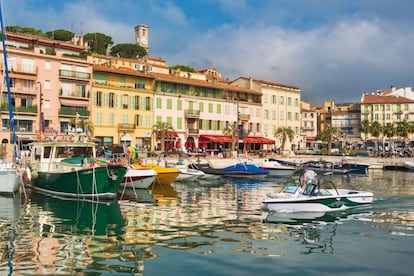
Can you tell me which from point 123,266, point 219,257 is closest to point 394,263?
point 219,257

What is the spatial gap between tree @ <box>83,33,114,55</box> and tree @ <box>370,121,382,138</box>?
200 feet

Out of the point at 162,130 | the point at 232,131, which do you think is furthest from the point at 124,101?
the point at 232,131

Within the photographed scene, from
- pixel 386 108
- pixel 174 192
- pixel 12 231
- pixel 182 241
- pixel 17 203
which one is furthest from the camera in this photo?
pixel 386 108

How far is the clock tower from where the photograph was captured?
12000 cm

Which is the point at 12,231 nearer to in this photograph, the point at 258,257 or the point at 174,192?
the point at 258,257

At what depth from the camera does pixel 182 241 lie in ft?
45.9

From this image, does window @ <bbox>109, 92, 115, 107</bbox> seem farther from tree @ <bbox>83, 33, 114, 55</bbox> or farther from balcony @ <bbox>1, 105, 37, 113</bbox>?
tree @ <bbox>83, 33, 114, 55</bbox>

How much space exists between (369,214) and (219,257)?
1006 centimetres

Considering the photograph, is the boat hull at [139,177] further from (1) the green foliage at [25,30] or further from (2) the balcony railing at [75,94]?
(1) the green foliage at [25,30]

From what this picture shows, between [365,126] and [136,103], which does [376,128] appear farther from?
[136,103]

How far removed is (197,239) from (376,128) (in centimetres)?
9684

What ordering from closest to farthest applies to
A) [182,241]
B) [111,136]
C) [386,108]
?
[182,241] < [111,136] < [386,108]

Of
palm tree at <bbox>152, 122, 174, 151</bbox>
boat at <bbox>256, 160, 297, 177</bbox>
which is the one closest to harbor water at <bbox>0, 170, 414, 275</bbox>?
boat at <bbox>256, 160, 297, 177</bbox>

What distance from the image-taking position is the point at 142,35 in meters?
120
